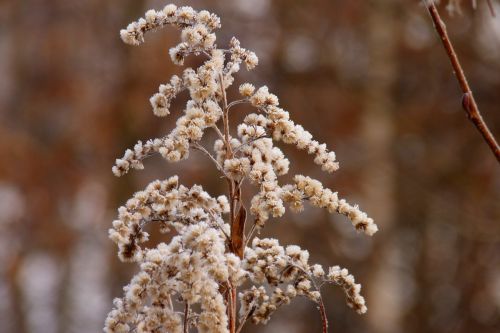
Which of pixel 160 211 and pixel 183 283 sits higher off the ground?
pixel 160 211

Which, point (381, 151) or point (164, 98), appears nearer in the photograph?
point (164, 98)

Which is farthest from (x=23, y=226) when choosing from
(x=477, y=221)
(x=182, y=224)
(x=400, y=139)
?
(x=182, y=224)

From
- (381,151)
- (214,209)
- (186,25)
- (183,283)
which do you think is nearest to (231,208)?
(214,209)

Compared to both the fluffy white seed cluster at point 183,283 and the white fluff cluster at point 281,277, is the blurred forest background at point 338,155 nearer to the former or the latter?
the white fluff cluster at point 281,277

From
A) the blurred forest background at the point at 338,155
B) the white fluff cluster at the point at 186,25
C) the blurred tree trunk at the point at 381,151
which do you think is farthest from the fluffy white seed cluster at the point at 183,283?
the blurred tree trunk at the point at 381,151

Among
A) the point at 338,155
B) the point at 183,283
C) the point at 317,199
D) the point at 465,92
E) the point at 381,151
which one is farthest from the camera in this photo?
the point at 338,155

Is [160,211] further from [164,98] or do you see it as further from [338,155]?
[338,155]

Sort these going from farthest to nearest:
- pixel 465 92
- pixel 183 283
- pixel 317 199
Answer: pixel 317 199, pixel 183 283, pixel 465 92
